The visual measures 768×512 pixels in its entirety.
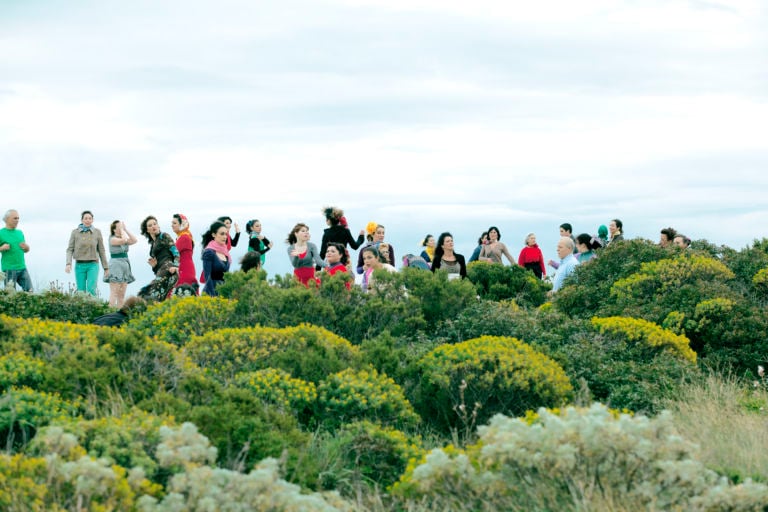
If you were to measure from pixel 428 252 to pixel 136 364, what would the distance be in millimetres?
14433

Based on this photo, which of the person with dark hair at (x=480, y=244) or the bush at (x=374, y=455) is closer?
the bush at (x=374, y=455)

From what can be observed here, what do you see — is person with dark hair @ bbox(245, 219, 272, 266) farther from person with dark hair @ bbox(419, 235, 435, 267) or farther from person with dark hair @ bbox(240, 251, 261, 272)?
person with dark hair @ bbox(240, 251, 261, 272)

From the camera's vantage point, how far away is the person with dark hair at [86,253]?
2006 centimetres

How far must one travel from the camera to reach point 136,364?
8703mm

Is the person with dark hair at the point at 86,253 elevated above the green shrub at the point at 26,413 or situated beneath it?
elevated above

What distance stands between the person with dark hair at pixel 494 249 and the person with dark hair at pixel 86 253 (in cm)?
873

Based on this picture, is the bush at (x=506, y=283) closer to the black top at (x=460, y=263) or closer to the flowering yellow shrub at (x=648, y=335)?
the black top at (x=460, y=263)

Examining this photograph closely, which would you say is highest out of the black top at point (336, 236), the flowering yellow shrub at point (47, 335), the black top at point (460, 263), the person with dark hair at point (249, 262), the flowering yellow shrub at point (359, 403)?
the black top at point (336, 236)

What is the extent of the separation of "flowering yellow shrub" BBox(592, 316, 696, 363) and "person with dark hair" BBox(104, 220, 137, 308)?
10.6 metres

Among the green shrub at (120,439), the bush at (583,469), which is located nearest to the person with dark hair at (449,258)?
the green shrub at (120,439)

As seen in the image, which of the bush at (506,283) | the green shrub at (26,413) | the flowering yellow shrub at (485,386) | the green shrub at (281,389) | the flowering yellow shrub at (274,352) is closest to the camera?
the green shrub at (26,413)

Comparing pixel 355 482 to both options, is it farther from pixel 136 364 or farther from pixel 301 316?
pixel 301 316

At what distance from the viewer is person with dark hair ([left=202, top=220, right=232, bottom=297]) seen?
15266 mm

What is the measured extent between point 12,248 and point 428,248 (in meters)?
9.22
